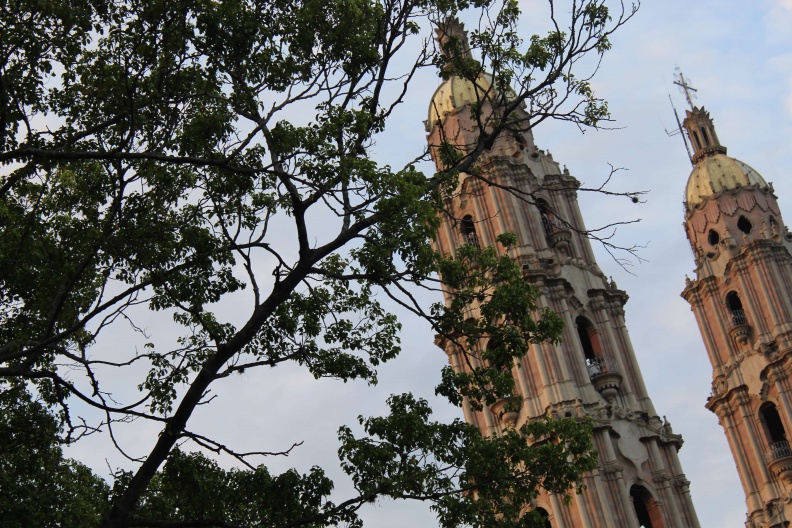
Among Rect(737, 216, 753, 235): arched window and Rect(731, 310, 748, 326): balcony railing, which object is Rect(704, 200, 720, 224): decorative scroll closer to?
Rect(737, 216, 753, 235): arched window

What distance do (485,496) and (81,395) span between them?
574 cm

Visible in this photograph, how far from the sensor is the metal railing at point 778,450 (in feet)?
161

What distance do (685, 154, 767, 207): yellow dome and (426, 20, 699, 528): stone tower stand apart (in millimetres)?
14720

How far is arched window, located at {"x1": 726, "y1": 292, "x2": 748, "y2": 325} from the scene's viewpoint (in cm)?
5247

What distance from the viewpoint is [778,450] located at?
49500 mm

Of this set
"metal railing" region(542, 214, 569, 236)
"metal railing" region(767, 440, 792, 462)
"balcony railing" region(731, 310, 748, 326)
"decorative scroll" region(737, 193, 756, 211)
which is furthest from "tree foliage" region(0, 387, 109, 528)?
"decorative scroll" region(737, 193, 756, 211)

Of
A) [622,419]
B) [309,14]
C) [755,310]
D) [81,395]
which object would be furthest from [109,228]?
[755,310]

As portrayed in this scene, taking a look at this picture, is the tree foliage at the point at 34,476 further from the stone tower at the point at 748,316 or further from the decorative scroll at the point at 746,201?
the decorative scroll at the point at 746,201

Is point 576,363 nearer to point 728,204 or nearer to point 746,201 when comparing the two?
point 728,204

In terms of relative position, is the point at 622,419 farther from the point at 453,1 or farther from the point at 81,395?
the point at 81,395

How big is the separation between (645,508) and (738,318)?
17.3 metres

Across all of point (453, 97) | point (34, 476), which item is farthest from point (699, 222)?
point (34, 476)

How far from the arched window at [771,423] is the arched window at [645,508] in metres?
14.6

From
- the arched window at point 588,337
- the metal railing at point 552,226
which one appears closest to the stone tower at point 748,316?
the arched window at point 588,337
